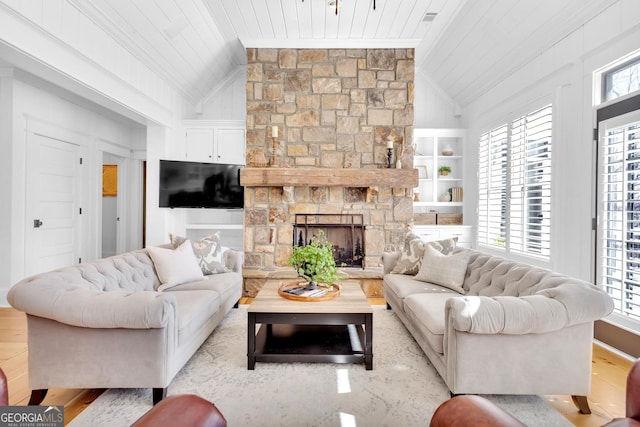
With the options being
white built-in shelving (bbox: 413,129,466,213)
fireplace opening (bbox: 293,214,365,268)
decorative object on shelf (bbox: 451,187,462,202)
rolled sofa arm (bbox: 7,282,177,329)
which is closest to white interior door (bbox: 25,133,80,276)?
rolled sofa arm (bbox: 7,282,177,329)

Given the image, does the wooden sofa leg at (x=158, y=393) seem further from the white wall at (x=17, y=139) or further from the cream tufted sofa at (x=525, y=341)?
the white wall at (x=17, y=139)

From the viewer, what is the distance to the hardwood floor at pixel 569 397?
1936 millimetres

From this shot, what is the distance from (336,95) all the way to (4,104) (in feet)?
12.6

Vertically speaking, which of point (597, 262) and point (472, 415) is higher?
point (597, 262)

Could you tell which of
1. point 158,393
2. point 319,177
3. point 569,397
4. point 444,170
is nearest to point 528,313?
point 569,397

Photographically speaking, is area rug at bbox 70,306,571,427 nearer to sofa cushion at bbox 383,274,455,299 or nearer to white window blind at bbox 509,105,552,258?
sofa cushion at bbox 383,274,455,299

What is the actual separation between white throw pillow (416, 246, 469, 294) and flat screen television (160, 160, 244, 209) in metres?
2.91

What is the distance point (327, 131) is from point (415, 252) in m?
2.14

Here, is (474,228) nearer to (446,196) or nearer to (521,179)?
(446,196)

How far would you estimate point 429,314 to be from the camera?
91.4 inches

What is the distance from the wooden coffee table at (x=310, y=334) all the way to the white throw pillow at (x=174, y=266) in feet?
2.74

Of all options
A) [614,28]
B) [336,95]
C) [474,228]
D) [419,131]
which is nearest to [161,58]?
[336,95]

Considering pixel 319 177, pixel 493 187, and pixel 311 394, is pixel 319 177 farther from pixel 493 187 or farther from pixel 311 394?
pixel 311 394

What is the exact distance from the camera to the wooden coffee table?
238 cm
